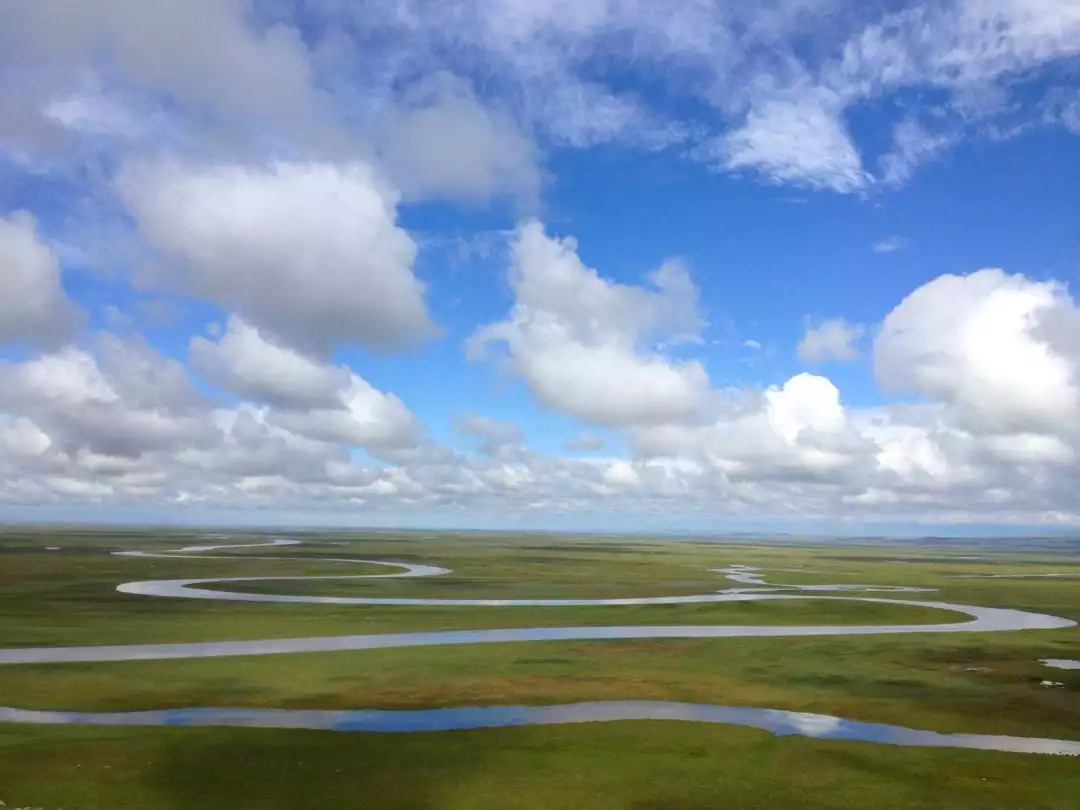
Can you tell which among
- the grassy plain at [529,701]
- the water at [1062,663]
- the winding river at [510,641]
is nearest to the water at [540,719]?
the winding river at [510,641]

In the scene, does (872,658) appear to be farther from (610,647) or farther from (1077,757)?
(1077,757)

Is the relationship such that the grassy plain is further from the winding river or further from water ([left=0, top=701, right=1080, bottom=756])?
the winding river

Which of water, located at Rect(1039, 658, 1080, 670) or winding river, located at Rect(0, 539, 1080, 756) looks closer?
winding river, located at Rect(0, 539, 1080, 756)

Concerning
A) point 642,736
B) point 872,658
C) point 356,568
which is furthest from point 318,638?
point 356,568

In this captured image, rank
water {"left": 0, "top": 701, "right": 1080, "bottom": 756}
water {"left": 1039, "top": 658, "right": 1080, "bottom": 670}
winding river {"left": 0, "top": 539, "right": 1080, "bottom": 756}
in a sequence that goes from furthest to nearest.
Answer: water {"left": 1039, "top": 658, "right": 1080, "bottom": 670} < winding river {"left": 0, "top": 539, "right": 1080, "bottom": 756} < water {"left": 0, "top": 701, "right": 1080, "bottom": 756}

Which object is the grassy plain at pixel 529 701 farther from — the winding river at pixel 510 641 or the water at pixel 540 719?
the winding river at pixel 510 641

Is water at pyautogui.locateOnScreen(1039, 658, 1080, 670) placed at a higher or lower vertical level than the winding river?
higher

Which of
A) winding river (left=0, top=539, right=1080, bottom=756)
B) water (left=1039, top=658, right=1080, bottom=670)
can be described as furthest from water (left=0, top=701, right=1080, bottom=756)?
water (left=1039, top=658, right=1080, bottom=670)
